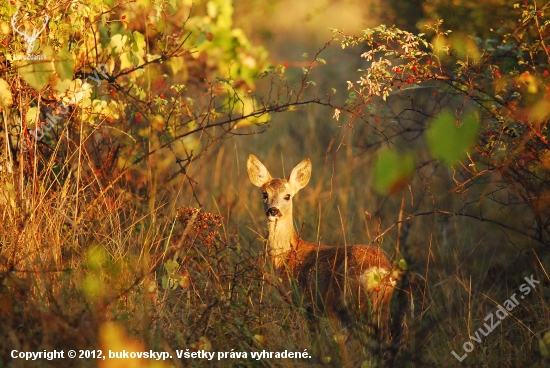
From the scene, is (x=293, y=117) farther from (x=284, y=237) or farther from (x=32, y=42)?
(x=32, y=42)

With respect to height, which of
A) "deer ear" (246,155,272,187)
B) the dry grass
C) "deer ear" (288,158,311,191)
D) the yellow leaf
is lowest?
the dry grass

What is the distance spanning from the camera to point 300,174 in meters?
6.13

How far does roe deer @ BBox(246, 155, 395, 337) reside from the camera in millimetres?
4578

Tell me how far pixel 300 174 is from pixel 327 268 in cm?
107

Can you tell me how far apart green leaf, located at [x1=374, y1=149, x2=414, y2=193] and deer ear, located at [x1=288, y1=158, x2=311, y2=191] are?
3585mm

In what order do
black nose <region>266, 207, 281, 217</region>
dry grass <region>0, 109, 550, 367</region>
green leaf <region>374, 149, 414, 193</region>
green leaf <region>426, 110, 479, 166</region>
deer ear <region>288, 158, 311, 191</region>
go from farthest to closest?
deer ear <region>288, 158, 311, 191</region> → black nose <region>266, 207, 281, 217</region> → dry grass <region>0, 109, 550, 367</region> → green leaf <region>374, 149, 414, 193</region> → green leaf <region>426, 110, 479, 166</region>

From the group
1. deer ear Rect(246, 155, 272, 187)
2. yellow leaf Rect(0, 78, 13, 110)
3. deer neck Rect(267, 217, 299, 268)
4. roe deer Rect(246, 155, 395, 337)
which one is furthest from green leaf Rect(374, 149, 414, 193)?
deer ear Rect(246, 155, 272, 187)

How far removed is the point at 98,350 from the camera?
3586 millimetres

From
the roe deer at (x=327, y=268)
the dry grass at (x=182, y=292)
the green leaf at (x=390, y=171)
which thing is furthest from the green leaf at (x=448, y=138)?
the roe deer at (x=327, y=268)

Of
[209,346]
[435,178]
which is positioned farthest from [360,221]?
[209,346]

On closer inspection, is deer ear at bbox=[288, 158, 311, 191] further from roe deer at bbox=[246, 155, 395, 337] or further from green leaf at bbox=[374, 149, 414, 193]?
green leaf at bbox=[374, 149, 414, 193]

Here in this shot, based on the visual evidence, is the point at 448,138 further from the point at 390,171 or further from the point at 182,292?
the point at 182,292

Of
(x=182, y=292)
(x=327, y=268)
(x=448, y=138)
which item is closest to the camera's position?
(x=448, y=138)

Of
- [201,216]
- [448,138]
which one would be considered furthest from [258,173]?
[448,138]
